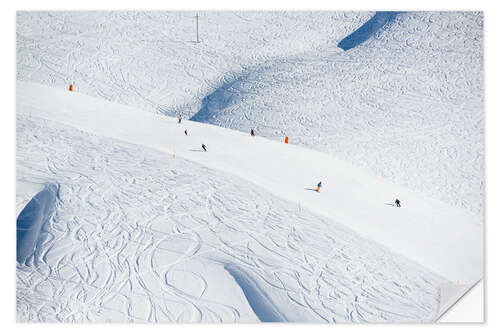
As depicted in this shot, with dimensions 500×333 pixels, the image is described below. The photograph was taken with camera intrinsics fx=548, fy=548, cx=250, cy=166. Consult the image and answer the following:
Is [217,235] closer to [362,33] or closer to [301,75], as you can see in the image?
[301,75]

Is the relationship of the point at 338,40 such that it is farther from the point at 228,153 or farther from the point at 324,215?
→ the point at 324,215

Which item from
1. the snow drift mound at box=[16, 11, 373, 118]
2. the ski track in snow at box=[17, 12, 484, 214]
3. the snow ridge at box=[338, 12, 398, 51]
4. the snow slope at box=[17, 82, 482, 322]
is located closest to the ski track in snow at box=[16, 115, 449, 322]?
the snow slope at box=[17, 82, 482, 322]

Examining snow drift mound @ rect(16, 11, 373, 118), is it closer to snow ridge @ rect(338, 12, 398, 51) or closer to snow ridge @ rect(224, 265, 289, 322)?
snow ridge @ rect(338, 12, 398, 51)

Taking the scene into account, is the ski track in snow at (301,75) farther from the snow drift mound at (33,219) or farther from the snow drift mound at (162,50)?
the snow drift mound at (33,219)

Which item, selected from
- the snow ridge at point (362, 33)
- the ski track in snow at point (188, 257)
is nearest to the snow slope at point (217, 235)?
the ski track in snow at point (188, 257)
